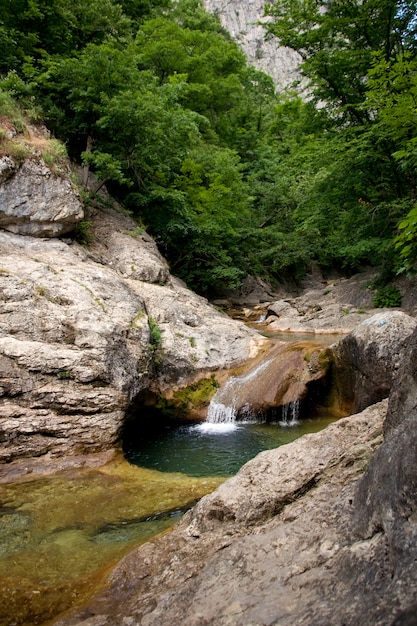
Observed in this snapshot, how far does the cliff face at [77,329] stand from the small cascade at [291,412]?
6.35 ft

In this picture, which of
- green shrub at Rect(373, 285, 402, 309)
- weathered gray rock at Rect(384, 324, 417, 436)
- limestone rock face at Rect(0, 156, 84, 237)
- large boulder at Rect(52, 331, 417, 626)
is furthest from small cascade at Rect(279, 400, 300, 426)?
green shrub at Rect(373, 285, 402, 309)

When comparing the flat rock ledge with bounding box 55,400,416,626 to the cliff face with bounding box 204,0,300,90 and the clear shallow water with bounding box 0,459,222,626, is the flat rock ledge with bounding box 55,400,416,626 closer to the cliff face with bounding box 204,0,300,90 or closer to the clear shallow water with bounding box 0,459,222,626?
the clear shallow water with bounding box 0,459,222,626

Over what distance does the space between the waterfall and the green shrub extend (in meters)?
9.06

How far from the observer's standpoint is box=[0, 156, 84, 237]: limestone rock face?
34.2ft

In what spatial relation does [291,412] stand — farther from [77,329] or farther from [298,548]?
[298,548]

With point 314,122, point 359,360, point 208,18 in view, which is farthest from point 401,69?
point 208,18

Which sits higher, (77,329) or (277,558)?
(77,329)

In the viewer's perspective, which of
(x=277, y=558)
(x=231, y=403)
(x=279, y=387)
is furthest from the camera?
(x=231, y=403)

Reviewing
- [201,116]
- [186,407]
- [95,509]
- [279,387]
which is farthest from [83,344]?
[201,116]

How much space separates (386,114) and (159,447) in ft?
35.5

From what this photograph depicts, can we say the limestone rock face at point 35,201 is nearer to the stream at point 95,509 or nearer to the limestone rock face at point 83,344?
the limestone rock face at point 83,344

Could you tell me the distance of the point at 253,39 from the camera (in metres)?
76.9

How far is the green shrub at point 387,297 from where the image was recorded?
1686 cm

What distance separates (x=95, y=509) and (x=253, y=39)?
91092mm
